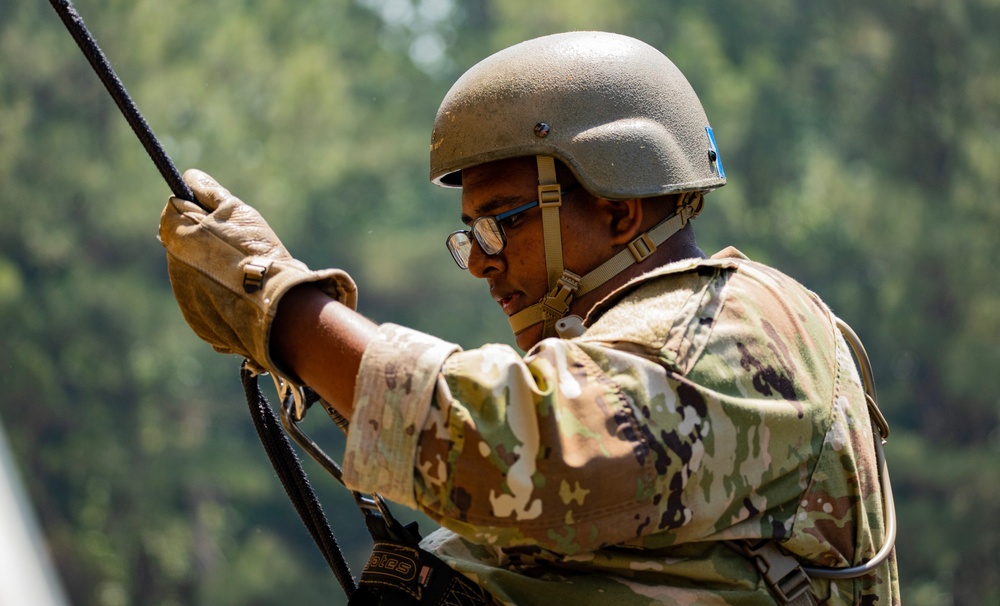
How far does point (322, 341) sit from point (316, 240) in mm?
17551

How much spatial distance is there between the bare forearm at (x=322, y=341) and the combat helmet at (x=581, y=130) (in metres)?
0.72

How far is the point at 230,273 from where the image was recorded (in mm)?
2436

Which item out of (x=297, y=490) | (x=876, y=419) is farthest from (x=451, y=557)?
(x=876, y=419)

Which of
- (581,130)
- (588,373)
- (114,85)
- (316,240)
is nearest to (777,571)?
(588,373)

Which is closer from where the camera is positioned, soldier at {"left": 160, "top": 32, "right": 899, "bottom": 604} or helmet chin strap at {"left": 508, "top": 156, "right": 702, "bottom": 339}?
soldier at {"left": 160, "top": 32, "right": 899, "bottom": 604}

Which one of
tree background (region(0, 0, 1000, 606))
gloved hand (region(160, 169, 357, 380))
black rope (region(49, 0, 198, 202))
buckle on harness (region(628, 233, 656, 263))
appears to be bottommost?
tree background (region(0, 0, 1000, 606))

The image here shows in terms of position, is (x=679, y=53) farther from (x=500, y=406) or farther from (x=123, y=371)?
(x=500, y=406)

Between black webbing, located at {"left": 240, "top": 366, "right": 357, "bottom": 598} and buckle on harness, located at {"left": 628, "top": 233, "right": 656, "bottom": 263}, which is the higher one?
buckle on harness, located at {"left": 628, "top": 233, "right": 656, "bottom": 263}

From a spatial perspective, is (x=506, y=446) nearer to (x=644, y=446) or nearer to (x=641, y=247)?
(x=644, y=446)

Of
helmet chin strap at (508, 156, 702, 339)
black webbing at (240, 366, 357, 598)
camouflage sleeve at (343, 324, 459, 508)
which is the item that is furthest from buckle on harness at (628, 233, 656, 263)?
black webbing at (240, 366, 357, 598)

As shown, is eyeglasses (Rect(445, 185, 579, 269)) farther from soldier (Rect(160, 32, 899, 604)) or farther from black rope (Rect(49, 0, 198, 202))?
black rope (Rect(49, 0, 198, 202))

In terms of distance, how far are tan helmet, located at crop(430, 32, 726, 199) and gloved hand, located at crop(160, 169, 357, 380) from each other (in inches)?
27.5

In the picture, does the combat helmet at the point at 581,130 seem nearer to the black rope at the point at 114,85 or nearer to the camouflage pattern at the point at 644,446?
the camouflage pattern at the point at 644,446

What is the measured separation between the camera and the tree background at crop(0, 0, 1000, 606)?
1716cm
